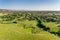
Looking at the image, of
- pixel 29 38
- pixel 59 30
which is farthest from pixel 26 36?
pixel 59 30

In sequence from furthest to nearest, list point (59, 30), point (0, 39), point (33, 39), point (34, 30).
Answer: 1. point (59, 30)
2. point (34, 30)
3. point (33, 39)
4. point (0, 39)

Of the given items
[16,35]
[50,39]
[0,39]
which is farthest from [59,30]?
[0,39]

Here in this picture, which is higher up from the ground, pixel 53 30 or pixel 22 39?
pixel 22 39

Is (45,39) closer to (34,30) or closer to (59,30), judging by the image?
(34,30)

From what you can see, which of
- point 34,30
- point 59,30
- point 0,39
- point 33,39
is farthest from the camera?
point 59,30

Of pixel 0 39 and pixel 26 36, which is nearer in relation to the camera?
pixel 0 39

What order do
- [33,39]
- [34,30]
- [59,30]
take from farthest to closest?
1. [59,30]
2. [34,30]
3. [33,39]

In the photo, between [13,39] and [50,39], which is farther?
[50,39]

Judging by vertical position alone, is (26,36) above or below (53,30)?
above

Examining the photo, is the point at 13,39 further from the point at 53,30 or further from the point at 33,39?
the point at 53,30
